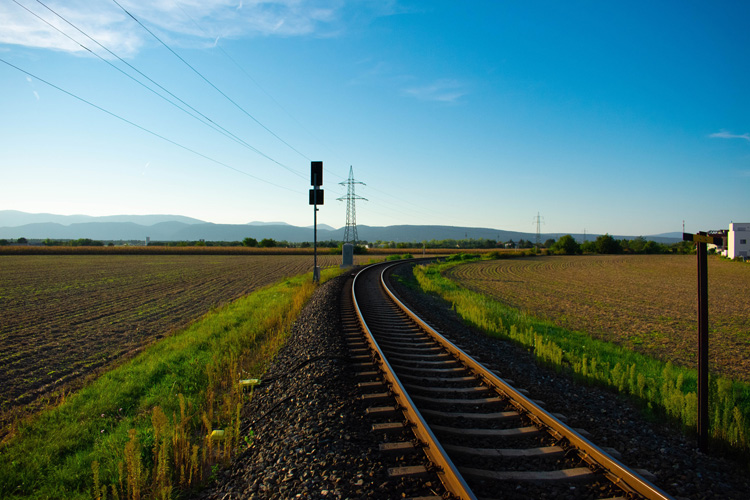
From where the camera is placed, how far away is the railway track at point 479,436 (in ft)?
10.5

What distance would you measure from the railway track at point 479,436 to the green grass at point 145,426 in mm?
1988

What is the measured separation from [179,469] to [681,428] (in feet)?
19.3

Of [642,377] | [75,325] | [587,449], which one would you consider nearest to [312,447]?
[587,449]

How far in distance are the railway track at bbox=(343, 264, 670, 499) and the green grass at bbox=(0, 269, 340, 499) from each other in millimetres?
1988

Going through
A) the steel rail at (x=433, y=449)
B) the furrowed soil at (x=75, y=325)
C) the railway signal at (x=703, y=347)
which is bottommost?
the furrowed soil at (x=75, y=325)

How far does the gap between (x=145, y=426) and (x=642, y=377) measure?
7318mm

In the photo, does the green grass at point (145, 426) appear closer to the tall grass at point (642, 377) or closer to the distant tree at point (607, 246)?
the tall grass at point (642, 377)

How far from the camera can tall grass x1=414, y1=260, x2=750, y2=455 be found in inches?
181

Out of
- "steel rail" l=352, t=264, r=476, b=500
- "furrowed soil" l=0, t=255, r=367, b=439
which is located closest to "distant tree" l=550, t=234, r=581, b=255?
"furrowed soil" l=0, t=255, r=367, b=439

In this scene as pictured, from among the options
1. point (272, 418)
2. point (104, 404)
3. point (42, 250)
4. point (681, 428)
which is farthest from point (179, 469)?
point (42, 250)

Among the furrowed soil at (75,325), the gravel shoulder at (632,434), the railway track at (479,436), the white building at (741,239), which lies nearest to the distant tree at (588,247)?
the white building at (741,239)

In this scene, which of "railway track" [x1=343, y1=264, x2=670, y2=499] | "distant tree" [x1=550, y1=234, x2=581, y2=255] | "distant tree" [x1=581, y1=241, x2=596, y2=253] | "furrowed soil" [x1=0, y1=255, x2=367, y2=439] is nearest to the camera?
"railway track" [x1=343, y1=264, x2=670, y2=499]

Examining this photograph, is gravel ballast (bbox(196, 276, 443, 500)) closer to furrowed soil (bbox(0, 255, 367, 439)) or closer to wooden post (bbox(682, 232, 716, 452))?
wooden post (bbox(682, 232, 716, 452))

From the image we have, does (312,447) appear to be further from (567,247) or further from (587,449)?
(567,247)
